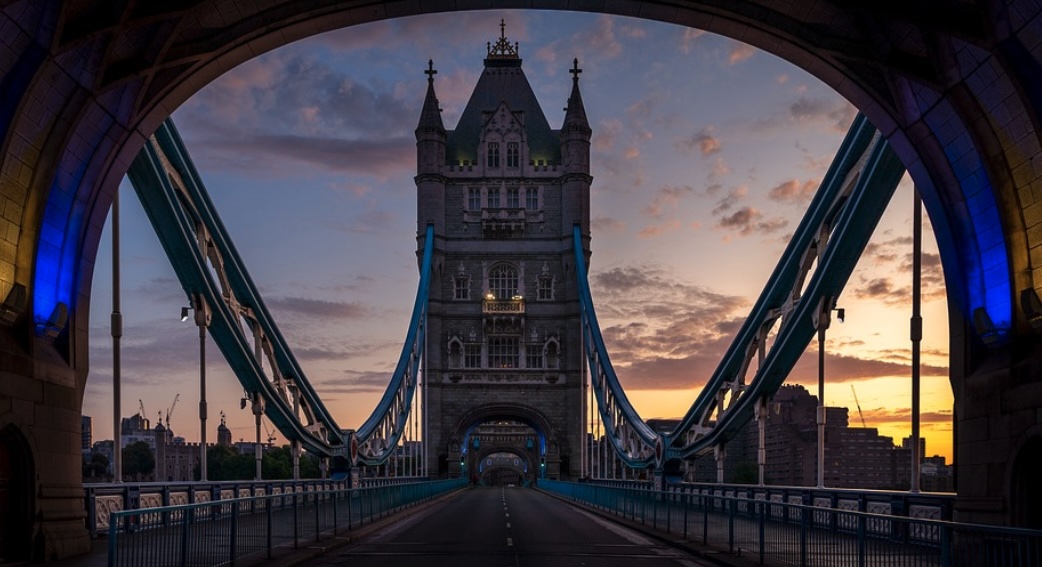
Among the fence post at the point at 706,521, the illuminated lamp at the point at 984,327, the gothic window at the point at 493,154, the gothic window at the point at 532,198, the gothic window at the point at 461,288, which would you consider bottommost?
the fence post at the point at 706,521

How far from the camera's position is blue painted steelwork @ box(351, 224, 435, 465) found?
6712 centimetres

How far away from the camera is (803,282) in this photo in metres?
34.0

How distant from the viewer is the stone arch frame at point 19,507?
15.6 m

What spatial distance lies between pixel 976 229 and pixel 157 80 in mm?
12755

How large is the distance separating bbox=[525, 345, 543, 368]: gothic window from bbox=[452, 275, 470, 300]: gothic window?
229 inches

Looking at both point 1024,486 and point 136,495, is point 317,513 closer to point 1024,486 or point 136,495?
point 136,495

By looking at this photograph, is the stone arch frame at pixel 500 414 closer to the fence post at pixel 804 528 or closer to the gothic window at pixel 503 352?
the gothic window at pixel 503 352

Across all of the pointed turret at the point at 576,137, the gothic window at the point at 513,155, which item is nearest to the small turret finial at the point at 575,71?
the pointed turret at the point at 576,137

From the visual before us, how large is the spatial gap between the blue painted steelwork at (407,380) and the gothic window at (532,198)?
763 centimetres

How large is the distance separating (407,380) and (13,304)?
6343cm

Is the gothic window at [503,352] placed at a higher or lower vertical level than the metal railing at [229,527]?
higher

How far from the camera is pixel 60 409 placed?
16.8m

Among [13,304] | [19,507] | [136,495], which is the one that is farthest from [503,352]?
[13,304]

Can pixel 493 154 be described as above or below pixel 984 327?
above
